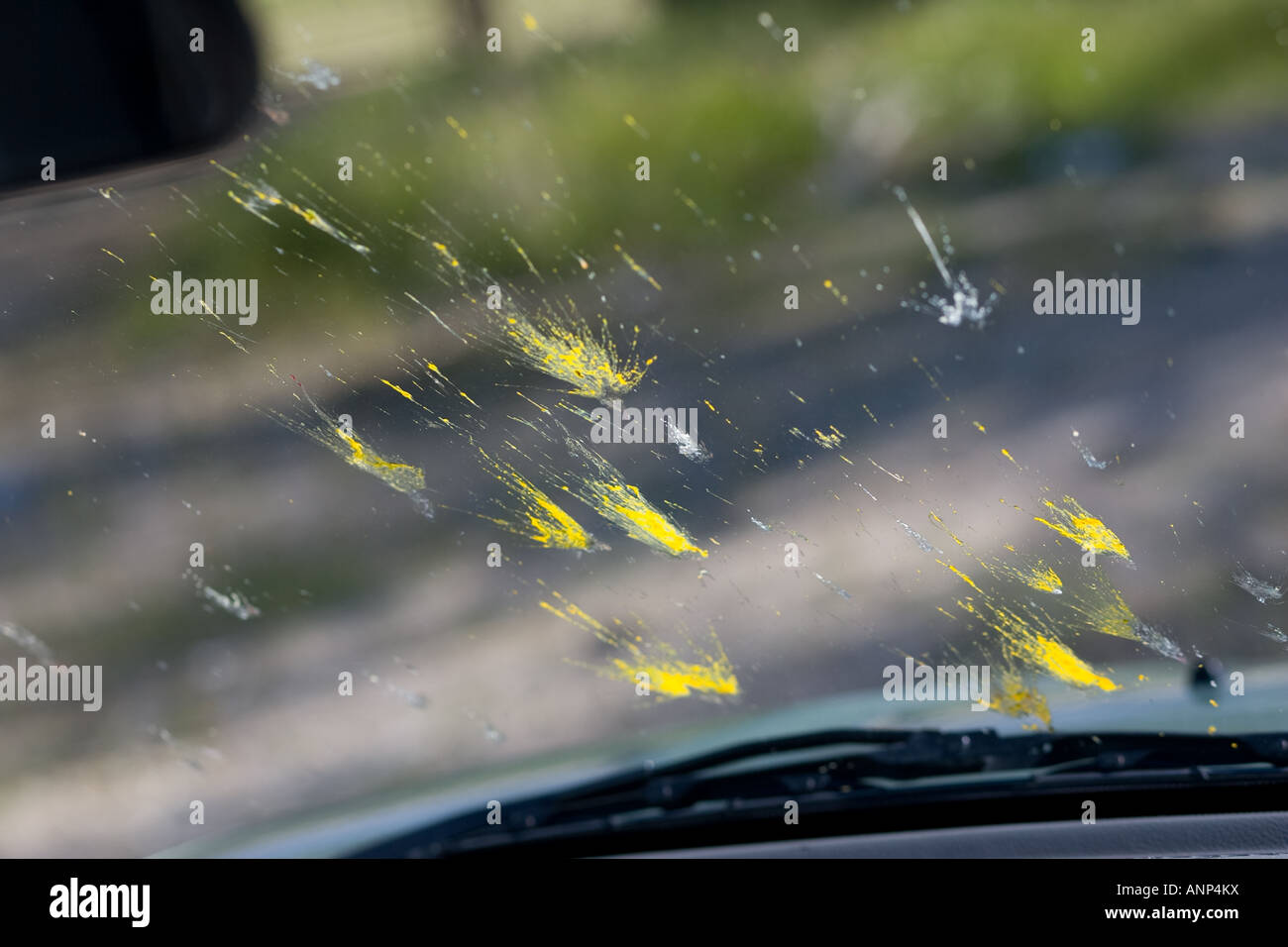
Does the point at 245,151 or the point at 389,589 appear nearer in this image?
the point at 245,151

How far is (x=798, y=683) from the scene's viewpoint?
374cm

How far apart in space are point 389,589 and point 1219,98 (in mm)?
9383

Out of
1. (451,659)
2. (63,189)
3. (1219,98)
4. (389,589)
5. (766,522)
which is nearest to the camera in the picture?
(63,189)

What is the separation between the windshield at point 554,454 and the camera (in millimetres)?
3189

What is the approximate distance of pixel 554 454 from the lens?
124 inches

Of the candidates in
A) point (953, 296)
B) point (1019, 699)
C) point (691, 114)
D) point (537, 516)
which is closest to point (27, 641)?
point (537, 516)

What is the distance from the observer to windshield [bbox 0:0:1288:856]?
126 inches

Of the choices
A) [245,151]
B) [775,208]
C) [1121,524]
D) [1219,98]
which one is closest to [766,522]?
[1121,524]

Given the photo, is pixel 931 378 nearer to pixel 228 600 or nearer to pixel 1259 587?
pixel 1259 587

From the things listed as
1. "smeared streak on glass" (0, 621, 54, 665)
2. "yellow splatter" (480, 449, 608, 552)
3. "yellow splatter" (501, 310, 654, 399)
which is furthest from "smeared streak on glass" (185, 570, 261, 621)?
"yellow splatter" (501, 310, 654, 399)

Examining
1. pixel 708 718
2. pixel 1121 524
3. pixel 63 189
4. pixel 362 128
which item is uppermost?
pixel 362 128

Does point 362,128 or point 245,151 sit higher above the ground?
point 362,128
